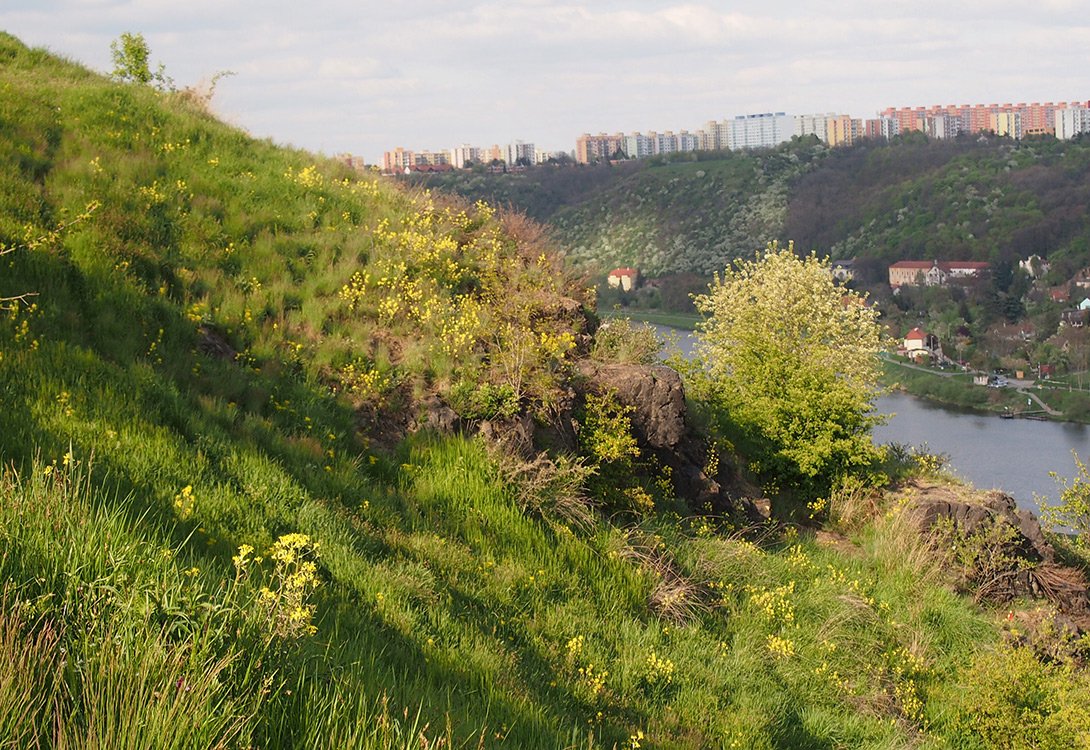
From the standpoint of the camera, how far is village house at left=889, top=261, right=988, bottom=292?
338 feet

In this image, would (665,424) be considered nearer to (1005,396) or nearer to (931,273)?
(1005,396)

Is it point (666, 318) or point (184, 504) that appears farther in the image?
point (666, 318)

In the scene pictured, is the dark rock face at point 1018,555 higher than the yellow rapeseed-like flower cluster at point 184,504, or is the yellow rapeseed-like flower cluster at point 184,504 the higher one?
the yellow rapeseed-like flower cluster at point 184,504

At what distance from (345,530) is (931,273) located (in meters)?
109

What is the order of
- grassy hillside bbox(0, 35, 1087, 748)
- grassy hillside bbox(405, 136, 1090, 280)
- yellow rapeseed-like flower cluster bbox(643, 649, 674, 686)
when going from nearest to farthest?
grassy hillside bbox(0, 35, 1087, 748) < yellow rapeseed-like flower cluster bbox(643, 649, 674, 686) < grassy hillside bbox(405, 136, 1090, 280)

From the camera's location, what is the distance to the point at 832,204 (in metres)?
130

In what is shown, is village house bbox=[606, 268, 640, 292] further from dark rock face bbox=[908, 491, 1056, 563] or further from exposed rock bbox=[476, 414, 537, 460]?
exposed rock bbox=[476, 414, 537, 460]

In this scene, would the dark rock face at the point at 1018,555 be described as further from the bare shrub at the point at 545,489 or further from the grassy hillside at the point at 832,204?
the grassy hillside at the point at 832,204

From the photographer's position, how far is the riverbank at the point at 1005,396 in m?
70.8

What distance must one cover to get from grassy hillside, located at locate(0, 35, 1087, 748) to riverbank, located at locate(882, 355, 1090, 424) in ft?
208

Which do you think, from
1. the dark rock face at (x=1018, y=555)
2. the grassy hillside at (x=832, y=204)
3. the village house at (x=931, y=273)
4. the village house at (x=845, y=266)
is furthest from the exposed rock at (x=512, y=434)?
the village house at (x=931, y=273)

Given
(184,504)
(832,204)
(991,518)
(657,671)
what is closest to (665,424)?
(657,671)

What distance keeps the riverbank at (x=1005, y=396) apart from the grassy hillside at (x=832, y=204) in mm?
31884

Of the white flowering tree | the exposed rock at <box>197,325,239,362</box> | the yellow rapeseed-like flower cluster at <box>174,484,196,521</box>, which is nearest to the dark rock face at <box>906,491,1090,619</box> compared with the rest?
the white flowering tree
